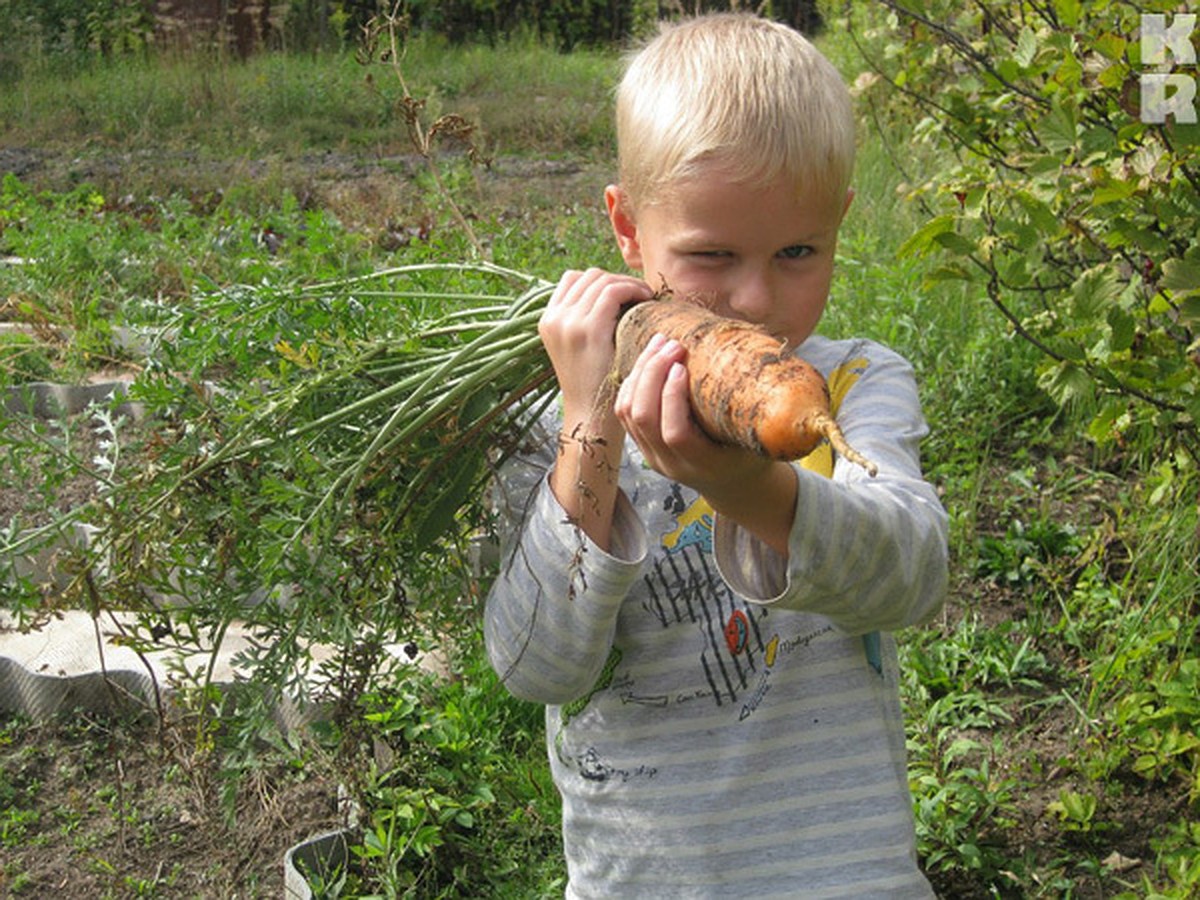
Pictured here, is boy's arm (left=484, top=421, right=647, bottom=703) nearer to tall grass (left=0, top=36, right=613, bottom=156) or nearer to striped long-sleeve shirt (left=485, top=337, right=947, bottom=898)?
striped long-sleeve shirt (left=485, top=337, right=947, bottom=898)

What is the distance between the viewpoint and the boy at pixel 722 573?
67.4 inches

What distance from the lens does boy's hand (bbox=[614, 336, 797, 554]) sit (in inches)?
56.7

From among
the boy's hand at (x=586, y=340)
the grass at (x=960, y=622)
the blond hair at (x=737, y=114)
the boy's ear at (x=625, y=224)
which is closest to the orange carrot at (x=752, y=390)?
the boy's hand at (x=586, y=340)

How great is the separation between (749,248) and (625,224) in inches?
10.1

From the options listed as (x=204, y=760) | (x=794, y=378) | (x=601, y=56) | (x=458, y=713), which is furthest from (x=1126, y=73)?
(x=601, y=56)

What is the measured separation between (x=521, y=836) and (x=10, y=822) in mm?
1003

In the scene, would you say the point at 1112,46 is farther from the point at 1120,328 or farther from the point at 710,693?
the point at 710,693

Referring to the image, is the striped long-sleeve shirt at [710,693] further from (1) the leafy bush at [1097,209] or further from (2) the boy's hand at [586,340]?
(1) the leafy bush at [1097,209]

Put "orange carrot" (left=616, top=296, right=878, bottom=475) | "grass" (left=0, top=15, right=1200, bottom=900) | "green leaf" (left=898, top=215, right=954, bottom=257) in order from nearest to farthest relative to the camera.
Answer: "orange carrot" (left=616, top=296, right=878, bottom=475) → "green leaf" (left=898, top=215, right=954, bottom=257) → "grass" (left=0, top=15, right=1200, bottom=900)

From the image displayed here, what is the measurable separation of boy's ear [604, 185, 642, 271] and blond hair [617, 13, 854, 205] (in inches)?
1.1

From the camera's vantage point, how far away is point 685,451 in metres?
1.44

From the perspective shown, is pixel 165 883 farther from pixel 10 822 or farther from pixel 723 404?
pixel 723 404

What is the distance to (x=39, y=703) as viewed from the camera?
3133 mm

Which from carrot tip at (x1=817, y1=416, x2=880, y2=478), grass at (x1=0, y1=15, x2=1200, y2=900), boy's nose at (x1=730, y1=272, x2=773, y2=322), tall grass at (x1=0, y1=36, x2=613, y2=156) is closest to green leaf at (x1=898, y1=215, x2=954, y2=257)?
grass at (x1=0, y1=15, x2=1200, y2=900)
